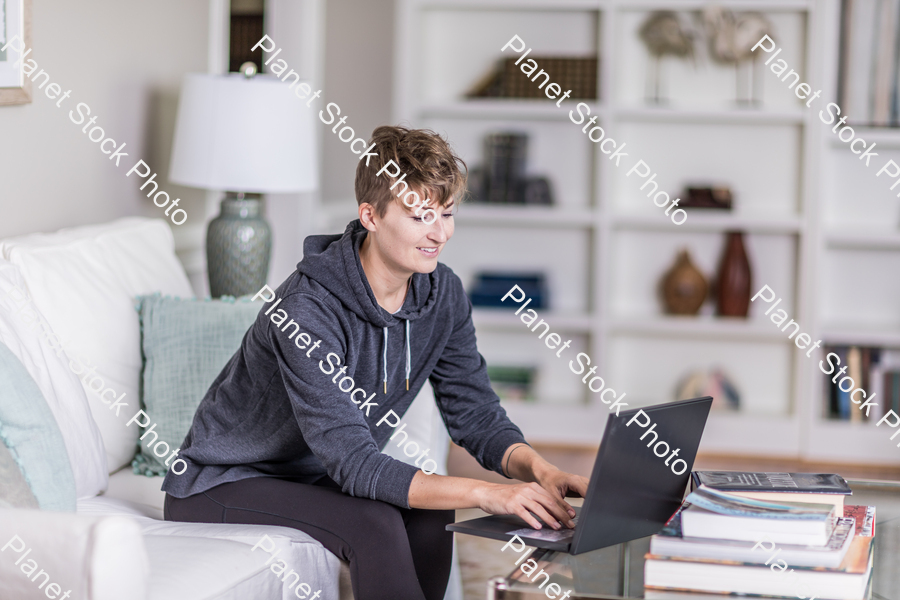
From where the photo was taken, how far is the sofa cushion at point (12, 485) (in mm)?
1337

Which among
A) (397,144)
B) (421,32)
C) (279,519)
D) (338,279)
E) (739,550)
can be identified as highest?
(421,32)

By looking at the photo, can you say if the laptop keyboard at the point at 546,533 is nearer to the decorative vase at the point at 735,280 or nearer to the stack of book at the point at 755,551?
the stack of book at the point at 755,551

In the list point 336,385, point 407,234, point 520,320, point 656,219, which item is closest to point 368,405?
point 336,385

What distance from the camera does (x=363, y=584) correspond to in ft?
4.78

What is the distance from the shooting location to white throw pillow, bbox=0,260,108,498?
1602 millimetres

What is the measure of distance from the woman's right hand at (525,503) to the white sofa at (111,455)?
1.12ft

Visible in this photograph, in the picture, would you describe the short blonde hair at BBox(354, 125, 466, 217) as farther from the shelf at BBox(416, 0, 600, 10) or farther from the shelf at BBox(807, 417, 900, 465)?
the shelf at BBox(807, 417, 900, 465)

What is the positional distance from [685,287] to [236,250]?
1868 millimetres

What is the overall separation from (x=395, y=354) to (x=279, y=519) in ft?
1.10

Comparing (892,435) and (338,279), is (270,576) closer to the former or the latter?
(338,279)

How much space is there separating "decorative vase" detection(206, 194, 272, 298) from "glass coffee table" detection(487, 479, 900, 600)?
1539 millimetres

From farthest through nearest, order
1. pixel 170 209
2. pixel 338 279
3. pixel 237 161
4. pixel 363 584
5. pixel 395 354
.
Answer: pixel 170 209
pixel 237 161
pixel 395 354
pixel 338 279
pixel 363 584

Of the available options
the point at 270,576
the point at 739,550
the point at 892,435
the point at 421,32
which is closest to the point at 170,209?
the point at 421,32

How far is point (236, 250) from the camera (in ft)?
8.52
